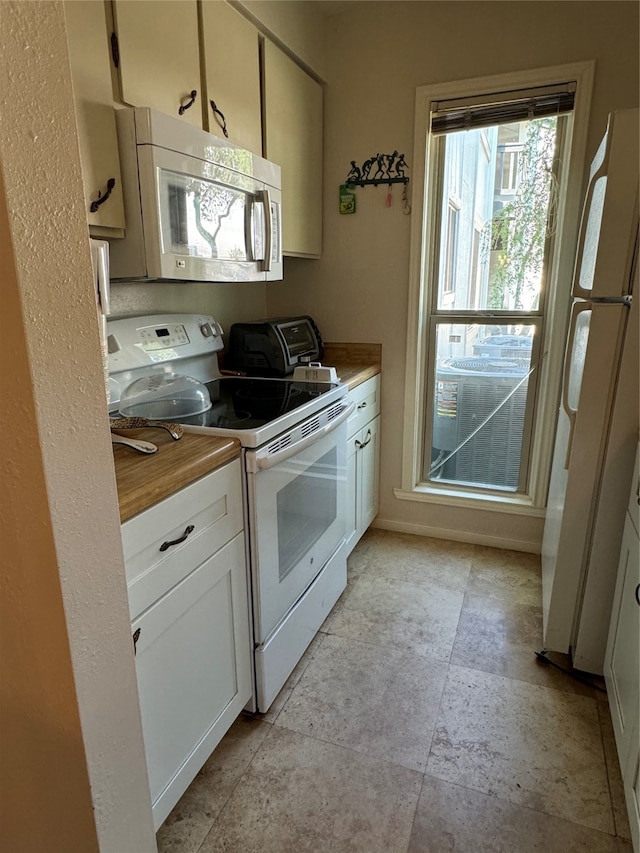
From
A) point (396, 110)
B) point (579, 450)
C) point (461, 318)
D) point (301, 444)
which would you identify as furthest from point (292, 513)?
point (396, 110)

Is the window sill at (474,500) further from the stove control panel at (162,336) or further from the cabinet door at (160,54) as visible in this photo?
the cabinet door at (160,54)

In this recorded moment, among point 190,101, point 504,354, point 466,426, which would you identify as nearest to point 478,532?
point 466,426

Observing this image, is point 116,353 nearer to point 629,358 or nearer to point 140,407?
point 140,407

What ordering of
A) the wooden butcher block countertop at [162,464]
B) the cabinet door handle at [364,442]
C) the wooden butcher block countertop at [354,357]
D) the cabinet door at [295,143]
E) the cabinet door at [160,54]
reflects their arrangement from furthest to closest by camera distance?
the wooden butcher block countertop at [354,357] < the cabinet door handle at [364,442] < the cabinet door at [295,143] < the cabinet door at [160,54] < the wooden butcher block countertop at [162,464]

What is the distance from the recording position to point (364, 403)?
247 centimetres

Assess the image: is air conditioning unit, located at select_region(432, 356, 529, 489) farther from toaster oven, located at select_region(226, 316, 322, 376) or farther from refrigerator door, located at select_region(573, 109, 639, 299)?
refrigerator door, located at select_region(573, 109, 639, 299)

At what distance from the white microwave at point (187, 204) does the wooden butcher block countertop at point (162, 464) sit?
0.49 m

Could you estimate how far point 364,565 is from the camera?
2551mm

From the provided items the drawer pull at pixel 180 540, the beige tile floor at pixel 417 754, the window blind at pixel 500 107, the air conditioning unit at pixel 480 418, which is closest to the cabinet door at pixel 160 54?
the drawer pull at pixel 180 540

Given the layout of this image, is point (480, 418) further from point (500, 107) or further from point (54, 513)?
point (54, 513)

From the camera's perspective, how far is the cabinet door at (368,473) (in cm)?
252

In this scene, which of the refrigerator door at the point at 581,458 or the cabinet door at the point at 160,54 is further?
the refrigerator door at the point at 581,458

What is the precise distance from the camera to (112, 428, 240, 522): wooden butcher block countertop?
104 centimetres

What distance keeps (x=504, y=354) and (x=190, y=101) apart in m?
1.78
